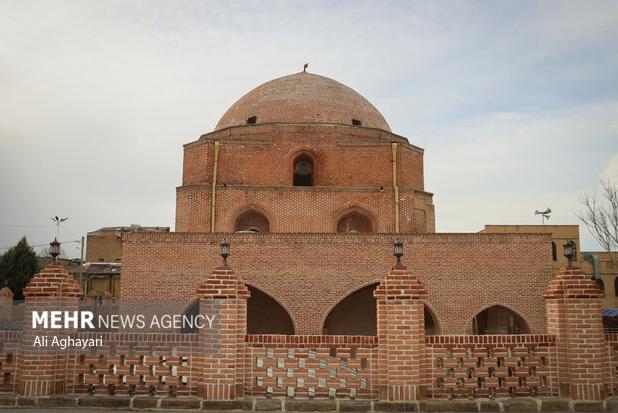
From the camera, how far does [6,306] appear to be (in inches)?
843

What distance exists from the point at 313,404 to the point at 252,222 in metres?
14.0

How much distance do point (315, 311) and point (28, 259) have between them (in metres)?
24.4

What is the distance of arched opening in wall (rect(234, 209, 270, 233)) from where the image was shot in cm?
2030

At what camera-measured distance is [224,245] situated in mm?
7480

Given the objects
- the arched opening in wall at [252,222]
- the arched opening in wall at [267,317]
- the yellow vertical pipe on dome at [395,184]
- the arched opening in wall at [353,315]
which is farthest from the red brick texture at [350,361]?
the arched opening in wall at [252,222]

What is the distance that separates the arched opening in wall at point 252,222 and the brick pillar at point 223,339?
43.2 feet

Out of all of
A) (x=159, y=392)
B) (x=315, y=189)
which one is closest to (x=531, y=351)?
(x=159, y=392)

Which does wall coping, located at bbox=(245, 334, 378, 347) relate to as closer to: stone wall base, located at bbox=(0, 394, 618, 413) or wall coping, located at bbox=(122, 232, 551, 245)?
stone wall base, located at bbox=(0, 394, 618, 413)

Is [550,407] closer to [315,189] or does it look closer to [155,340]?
[155,340]

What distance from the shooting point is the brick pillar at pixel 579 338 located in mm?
7039

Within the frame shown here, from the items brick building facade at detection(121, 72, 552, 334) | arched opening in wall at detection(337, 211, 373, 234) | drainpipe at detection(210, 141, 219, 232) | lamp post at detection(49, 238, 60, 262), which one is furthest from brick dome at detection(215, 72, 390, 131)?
lamp post at detection(49, 238, 60, 262)

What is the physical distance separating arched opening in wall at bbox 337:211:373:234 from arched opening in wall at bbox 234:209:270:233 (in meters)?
2.79

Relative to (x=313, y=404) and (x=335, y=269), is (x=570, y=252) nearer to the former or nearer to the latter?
(x=313, y=404)

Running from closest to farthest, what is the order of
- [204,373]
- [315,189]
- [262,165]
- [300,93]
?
1. [204,373]
2. [315,189]
3. [262,165]
4. [300,93]
